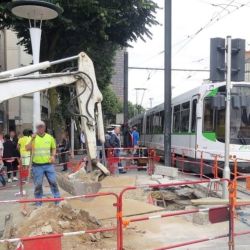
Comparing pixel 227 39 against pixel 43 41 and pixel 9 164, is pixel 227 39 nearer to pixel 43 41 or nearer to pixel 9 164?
pixel 9 164

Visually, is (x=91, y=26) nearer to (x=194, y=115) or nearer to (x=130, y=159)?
(x=130, y=159)

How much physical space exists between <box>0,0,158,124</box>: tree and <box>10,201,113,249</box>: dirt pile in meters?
11.9

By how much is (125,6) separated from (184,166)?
6830 millimetres

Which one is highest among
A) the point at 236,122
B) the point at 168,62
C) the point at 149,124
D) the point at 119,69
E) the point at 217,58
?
the point at 119,69

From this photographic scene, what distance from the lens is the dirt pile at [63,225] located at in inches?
301

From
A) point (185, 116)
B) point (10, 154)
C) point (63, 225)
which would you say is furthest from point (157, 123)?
point (63, 225)

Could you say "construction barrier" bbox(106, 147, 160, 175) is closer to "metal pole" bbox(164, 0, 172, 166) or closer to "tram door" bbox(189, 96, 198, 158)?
"metal pole" bbox(164, 0, 172, 166)

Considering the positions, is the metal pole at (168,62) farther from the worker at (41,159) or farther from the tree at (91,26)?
the worker at (41,159)

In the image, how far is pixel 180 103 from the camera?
20359 mm

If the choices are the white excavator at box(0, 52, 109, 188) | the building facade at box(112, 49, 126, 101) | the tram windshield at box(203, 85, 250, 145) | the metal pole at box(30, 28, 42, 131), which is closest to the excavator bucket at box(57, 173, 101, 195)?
the white excavator at box(0, 52, 109, 188)

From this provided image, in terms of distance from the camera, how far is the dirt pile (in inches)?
301

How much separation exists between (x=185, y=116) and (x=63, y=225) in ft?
39.0

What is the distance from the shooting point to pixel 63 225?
A: 8039mm

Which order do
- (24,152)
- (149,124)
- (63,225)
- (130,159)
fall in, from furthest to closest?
(149,124) → (130,159) → (24,152) → (63,225)
